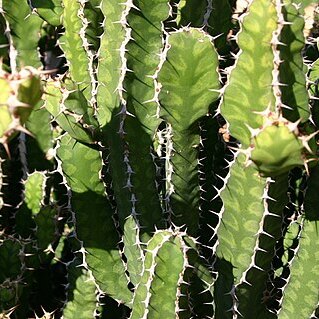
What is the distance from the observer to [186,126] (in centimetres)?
262

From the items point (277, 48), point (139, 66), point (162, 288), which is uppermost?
point (277, 48)

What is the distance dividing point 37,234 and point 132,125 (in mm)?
866

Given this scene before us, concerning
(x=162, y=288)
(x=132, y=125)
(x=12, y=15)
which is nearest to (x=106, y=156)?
(x=132, y=125)

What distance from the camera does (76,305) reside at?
3094 mm

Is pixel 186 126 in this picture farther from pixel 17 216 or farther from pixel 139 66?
pixel 17 216

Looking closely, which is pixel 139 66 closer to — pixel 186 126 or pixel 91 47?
pixel 186 126

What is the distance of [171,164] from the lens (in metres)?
2.75

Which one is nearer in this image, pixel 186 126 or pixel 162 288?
pixel 162 288

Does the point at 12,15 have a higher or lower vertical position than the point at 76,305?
higher

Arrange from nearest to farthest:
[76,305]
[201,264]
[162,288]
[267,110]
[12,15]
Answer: [267,110] < [162,288] < [201,264] < [76,305] < [12,15]

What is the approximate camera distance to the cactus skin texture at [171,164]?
7.65 ft

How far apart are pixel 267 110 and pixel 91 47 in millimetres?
1254

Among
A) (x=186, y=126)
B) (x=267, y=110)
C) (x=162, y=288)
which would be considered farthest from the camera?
(x=186, y=126)

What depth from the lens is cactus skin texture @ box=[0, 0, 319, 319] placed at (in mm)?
2332
